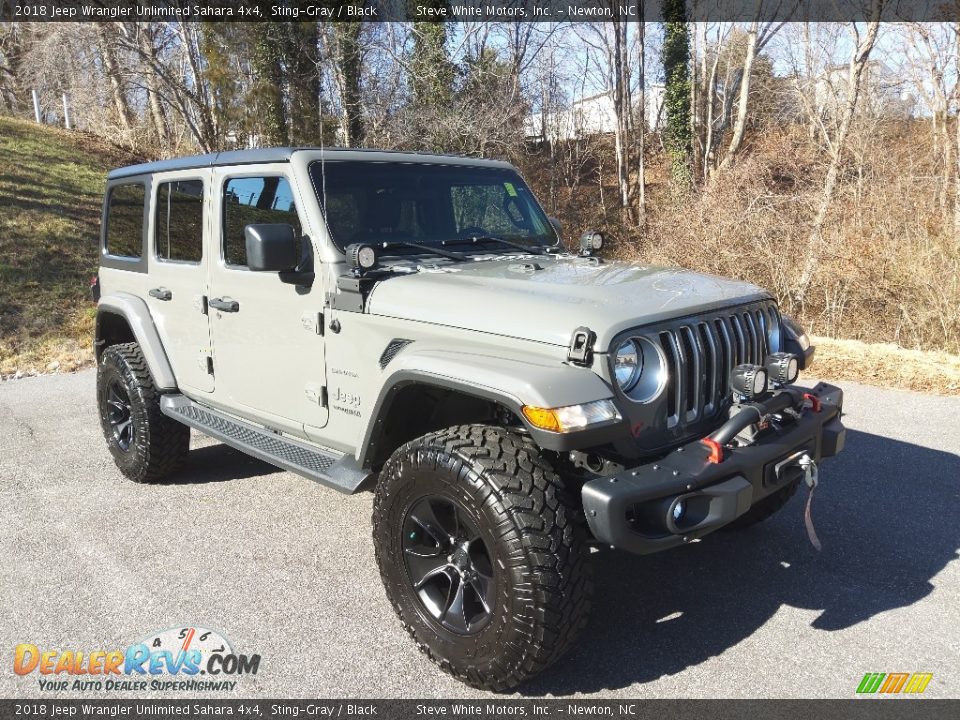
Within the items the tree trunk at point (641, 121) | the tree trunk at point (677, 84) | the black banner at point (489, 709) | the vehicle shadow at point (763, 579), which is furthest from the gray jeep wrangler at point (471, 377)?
the tree trunk at point (677, 84)

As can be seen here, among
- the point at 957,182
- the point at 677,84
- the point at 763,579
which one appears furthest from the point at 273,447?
the point at 677,84

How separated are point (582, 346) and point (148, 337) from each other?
3.23 m

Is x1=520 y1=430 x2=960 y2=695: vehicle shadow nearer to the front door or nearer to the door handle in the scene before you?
the front door

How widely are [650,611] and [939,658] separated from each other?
3.66 ft

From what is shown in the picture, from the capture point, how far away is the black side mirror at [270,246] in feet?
10.5

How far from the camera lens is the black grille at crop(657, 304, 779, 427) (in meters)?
2.84

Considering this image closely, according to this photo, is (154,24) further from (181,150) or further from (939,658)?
(939,658)

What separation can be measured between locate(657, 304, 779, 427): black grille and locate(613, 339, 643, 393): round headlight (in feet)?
0.43

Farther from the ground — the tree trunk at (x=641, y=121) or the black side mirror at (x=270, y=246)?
the tree trunk at (x=641, y=121)

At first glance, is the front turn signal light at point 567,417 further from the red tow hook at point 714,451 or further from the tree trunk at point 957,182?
the tree trunk at point 957,182

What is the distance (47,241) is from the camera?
14438 millimetres

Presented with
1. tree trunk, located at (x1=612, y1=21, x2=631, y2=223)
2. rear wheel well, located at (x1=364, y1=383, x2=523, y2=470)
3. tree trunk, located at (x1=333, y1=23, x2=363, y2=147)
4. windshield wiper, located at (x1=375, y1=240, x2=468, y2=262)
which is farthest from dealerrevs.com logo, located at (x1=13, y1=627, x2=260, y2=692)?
tree trunk, located at (x1=612, y1=21, x2=631, y2=223)

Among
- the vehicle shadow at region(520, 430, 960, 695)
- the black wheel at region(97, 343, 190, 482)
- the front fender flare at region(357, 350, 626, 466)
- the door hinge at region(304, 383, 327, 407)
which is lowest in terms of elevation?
the vehicle shadow at region(520, 430, 960, 695)

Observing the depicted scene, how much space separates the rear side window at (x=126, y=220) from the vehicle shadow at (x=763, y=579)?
360 cm
